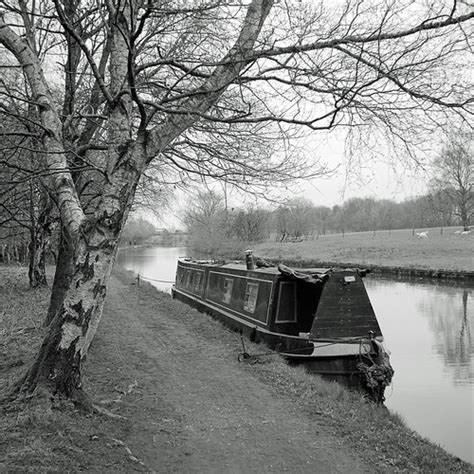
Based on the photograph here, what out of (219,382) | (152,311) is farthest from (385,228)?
(219,382)

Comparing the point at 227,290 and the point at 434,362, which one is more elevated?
the point at 227,290

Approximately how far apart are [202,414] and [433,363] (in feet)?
23.7

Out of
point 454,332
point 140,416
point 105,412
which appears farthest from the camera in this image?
point 454,332

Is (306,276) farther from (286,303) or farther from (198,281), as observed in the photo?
(198,281)

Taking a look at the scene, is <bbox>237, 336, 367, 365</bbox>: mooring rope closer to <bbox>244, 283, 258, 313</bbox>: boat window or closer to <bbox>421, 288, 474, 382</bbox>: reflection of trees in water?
<bbox>244, 283, 258, 313</bbox>: boat window

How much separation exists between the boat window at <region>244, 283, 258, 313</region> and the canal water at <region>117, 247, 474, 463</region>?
312 cm

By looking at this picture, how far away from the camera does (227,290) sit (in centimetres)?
1160

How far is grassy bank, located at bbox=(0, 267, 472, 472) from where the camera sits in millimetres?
3385

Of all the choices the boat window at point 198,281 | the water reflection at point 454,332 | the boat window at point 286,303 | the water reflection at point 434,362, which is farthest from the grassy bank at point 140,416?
the boat window at point 198,281

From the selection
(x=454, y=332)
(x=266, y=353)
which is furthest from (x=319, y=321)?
(x=454, y=332)

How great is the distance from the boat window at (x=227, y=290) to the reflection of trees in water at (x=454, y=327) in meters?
5.19

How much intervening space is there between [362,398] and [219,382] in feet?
7.02

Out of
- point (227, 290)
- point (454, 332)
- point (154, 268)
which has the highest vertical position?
point (227, 290)

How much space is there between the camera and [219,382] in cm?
615
